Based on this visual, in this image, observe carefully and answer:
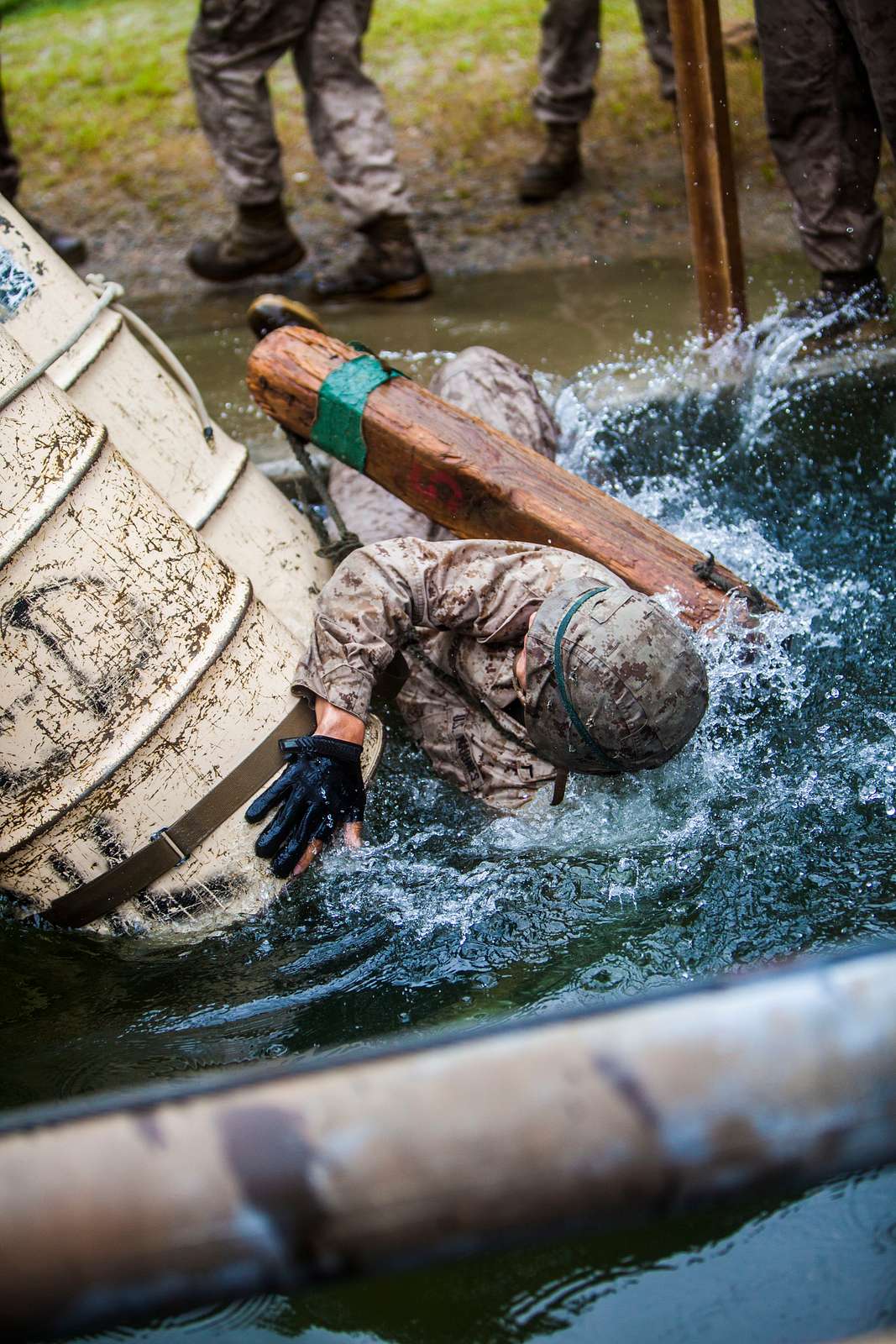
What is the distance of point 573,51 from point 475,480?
4166 millimetres

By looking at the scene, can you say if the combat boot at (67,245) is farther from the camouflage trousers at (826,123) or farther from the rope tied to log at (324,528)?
the camouflage trousers at (826,123)

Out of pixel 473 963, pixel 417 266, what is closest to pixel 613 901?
pixel 473 963

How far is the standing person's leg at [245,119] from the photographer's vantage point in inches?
210

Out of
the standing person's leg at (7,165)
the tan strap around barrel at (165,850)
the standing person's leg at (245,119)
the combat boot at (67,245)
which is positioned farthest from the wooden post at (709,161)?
the standing person's leg at (7,165)

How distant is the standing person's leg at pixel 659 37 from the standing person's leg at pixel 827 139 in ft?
6.64

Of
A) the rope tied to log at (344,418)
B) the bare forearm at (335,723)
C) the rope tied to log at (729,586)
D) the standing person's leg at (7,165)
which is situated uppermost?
the standing person's leg at (7,165)

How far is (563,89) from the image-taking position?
6344 millimetres

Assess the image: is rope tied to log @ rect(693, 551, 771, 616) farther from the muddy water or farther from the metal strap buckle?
the metal strap buckle

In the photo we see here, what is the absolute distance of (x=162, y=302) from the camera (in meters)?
6.12

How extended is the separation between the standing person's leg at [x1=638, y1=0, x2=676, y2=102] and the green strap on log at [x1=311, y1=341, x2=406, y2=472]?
4.01 m

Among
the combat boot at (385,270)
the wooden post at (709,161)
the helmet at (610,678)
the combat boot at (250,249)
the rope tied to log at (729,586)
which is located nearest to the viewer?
the helmet at (610,678)

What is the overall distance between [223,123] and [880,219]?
10.0ft

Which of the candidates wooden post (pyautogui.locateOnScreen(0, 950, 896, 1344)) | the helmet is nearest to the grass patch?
the helmet

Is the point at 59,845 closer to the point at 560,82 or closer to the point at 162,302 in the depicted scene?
the point at 162,302
